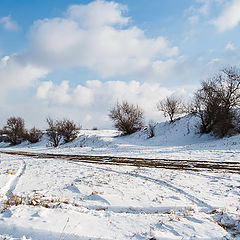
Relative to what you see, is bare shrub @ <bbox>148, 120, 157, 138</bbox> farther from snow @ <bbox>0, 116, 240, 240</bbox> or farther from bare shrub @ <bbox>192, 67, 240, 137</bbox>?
snow @ <bbox>0, 116, 240, 240</bbox>

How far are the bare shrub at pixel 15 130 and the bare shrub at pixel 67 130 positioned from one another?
20.9m

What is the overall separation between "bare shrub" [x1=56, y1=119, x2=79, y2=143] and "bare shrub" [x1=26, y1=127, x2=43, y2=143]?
45.4 ft

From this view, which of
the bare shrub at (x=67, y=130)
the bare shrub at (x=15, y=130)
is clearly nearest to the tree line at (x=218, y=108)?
the bare shrub at (x=67, y=130)

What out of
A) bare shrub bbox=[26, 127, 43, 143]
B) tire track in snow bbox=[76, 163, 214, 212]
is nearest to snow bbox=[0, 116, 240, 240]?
tire track in snow bbox=[76, 163, 214, 212]

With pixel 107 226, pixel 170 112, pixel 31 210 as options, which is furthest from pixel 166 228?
pixel 170 112

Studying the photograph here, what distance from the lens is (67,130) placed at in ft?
130

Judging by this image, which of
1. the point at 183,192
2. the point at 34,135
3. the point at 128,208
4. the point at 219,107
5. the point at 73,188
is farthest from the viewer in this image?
the point at 34,135

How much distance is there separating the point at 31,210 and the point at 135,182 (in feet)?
13.3

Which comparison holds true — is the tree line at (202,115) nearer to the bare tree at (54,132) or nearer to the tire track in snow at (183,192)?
the bare tree at (54,132)

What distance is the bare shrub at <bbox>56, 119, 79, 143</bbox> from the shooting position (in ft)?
129

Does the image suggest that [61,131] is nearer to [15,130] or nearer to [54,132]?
[54,132]

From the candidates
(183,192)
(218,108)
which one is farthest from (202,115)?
(183,192)

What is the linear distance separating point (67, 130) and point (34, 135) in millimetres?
15484

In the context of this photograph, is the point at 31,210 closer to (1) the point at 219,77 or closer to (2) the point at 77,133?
(1) the point at 219,77
